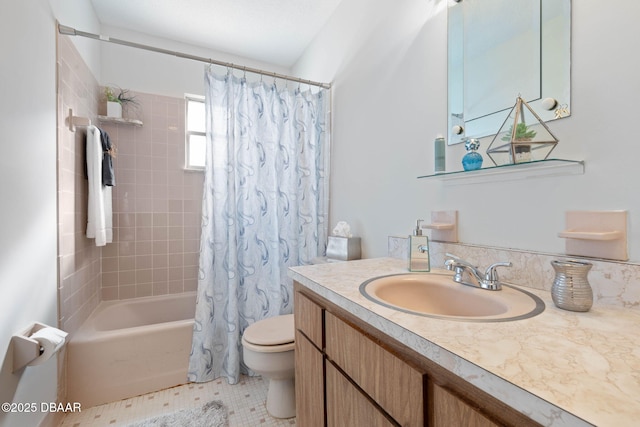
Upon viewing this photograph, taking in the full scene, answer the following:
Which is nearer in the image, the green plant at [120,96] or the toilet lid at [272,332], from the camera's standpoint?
the toilet lid at [272,332]


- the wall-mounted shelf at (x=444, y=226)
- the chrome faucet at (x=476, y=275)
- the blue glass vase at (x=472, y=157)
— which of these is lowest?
the chrome faucet at (x=476, y=275)

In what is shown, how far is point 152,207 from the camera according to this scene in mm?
2564

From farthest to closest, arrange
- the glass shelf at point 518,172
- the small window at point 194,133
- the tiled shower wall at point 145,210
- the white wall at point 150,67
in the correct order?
1. the small window at point 194,133
2. the white wall at point 150,67
3. the tiled shower wall at point 145,210
4. the glass shelf at point 518,172

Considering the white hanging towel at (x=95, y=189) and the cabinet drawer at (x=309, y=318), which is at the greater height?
Result: the white hanging towel at (x=95, y=189)

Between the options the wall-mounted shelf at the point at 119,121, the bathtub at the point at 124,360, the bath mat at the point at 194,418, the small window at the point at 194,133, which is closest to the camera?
the bath mat at the point at 194,418

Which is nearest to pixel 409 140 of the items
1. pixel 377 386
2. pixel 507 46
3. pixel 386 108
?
pixel 386 108

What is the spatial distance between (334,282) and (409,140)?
867 millimetres

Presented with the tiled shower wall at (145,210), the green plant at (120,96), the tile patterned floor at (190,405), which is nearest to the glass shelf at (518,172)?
the tile patterned floor at (190,405)

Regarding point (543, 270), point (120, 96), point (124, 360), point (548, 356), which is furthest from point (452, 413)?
point (120, 96)

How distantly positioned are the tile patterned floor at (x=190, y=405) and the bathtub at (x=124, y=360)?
0.22ft

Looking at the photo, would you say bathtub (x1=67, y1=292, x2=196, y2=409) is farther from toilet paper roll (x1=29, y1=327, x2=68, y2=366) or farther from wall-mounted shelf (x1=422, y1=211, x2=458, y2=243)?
wall-mounted shelf (x1=422, y1=211, x2=458, y2=243)

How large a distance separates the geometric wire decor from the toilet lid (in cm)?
135

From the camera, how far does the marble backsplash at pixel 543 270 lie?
0.75 metres

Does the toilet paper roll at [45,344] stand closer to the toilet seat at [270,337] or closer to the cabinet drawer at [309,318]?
the toilet seat at [270,337]
